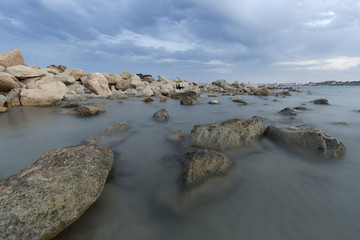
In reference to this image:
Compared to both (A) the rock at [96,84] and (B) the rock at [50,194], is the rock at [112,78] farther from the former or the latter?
(B) the rock at [50,194]

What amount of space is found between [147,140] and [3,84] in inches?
421

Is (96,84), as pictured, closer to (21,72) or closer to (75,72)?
(75,72)

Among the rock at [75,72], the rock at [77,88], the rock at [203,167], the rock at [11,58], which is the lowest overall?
the rock at [203,167]

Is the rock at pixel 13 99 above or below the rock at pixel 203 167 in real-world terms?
above

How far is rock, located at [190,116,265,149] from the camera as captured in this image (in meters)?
3.22

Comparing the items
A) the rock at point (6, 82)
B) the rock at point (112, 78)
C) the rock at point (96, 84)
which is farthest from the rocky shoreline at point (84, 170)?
the rock at point (112, 78)

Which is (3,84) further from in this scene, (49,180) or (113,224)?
(113,224)

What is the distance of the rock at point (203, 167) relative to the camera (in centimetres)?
A: 213

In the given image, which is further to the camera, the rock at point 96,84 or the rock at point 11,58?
the rock at point 96,84


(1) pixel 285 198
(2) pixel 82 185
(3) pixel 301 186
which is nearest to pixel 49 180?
(2) pixel 82 185

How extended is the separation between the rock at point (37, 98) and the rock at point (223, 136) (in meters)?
9.09

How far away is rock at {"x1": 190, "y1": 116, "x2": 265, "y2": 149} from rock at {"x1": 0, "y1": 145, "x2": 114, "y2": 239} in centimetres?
182

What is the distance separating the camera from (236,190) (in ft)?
6.70

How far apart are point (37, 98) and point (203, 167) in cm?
1015
